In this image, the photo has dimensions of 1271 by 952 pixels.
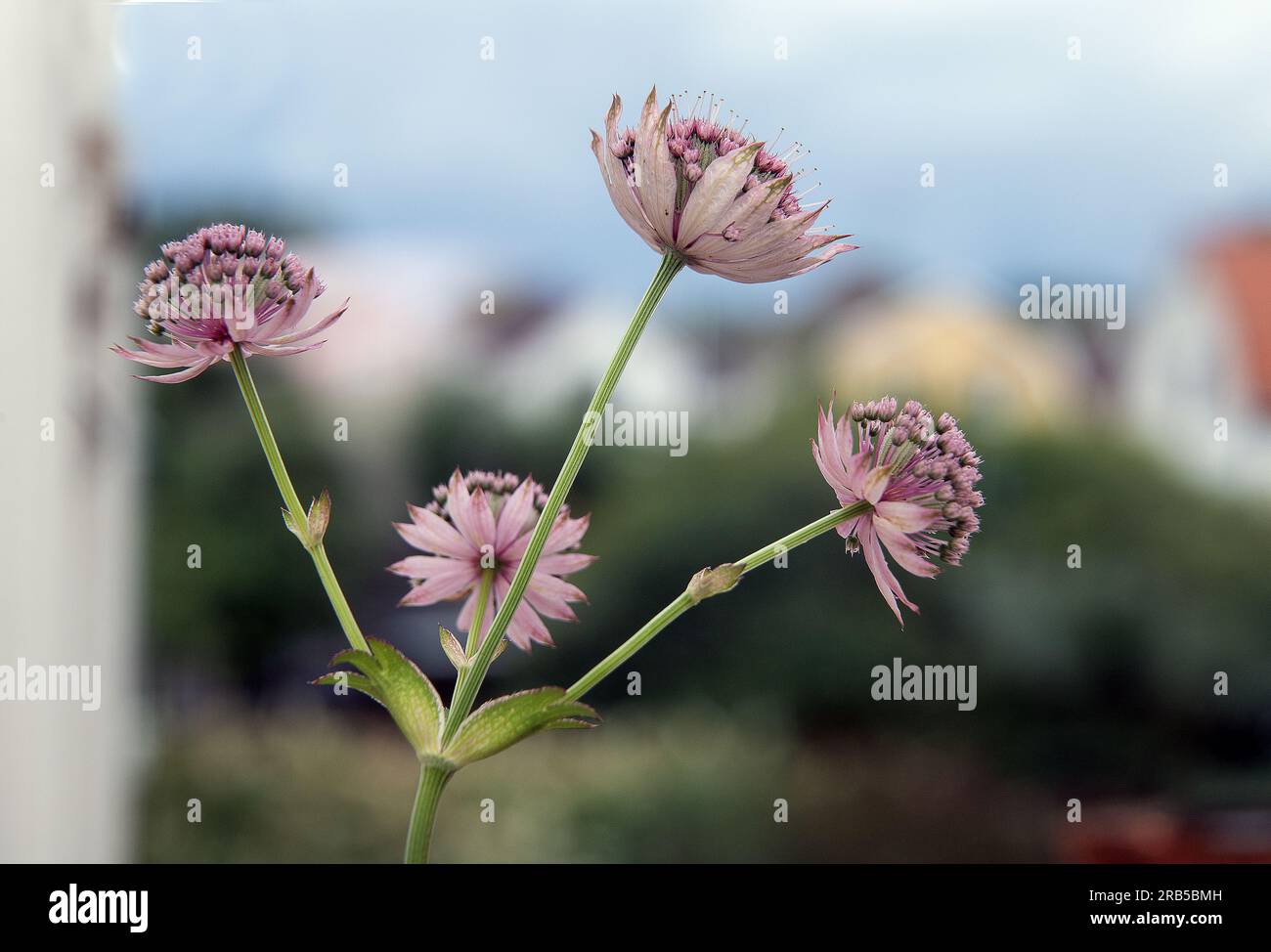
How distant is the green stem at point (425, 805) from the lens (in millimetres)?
298

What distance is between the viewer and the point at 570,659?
2.19 meters

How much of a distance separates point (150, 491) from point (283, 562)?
294 mm

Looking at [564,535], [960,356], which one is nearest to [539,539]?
[564,535]

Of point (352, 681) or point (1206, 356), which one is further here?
point (1206, 356)

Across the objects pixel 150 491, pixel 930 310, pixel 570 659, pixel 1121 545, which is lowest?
pixel 570 659

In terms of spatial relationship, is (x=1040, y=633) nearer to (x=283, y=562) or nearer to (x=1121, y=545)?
(x=1121, y=545)

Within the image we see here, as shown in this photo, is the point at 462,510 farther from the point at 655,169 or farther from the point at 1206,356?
the point at 1206,356

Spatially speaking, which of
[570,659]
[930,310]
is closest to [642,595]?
[570,659]

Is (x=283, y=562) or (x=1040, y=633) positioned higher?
(x=283, y=562)

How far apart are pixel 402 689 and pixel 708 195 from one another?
152 millimetres

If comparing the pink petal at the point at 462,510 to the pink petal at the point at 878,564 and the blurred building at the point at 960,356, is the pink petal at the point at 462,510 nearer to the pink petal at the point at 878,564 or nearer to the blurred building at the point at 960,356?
the pink petal at the point at 878,564

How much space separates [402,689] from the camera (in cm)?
30

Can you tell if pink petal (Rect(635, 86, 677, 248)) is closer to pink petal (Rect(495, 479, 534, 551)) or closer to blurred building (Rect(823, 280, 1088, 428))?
pink petal (Rect(495, 479, 534, 551))

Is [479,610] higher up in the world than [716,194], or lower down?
lower down
